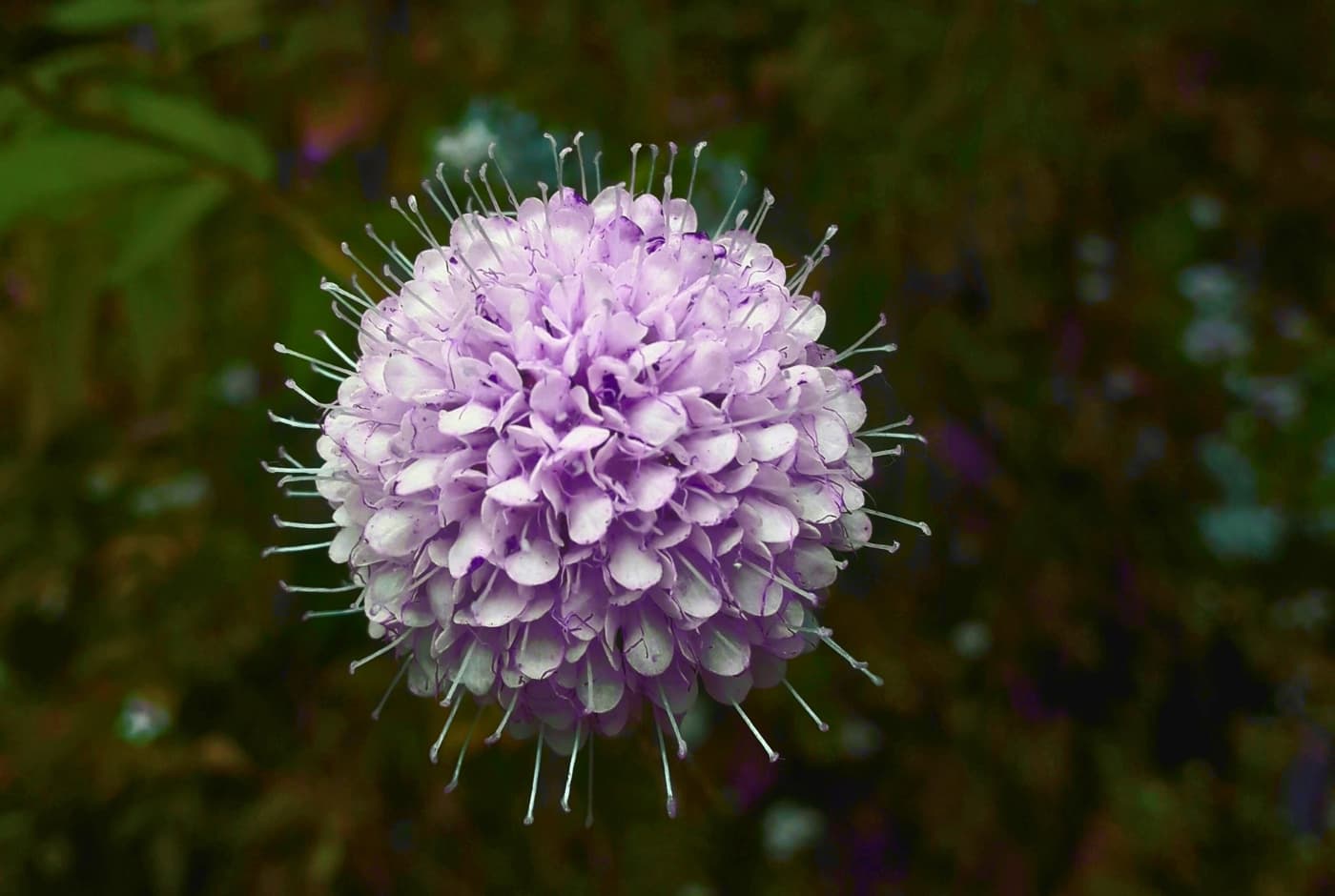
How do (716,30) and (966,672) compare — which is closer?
(966,672)

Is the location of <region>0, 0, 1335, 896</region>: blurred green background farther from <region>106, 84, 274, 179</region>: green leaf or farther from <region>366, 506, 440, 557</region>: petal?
<region>366, 506, 440, 557</region>: petal

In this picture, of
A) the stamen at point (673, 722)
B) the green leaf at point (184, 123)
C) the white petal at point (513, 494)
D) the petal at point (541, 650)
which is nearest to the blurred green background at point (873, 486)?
the green leaf at point (184, 123)

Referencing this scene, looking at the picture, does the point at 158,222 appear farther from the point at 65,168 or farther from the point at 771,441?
the point at 771,441

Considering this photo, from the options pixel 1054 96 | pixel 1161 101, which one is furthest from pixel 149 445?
pixel 1161 101

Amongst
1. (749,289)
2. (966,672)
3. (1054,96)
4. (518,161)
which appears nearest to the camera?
(749,289)

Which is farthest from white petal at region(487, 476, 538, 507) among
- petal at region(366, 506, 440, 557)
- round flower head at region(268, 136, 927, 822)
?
petal at region(366, 506, 440, 557)

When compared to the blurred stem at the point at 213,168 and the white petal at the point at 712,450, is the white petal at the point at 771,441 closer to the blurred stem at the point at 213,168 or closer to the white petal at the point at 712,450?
the white petal at the point at 712,450

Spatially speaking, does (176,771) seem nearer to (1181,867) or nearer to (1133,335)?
(1181,867)
